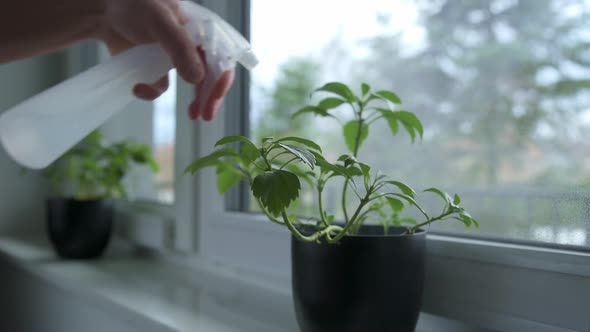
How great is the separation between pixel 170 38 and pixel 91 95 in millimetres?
97

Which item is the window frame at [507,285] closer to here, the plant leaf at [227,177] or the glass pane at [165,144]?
the plant leaf at [227,177]

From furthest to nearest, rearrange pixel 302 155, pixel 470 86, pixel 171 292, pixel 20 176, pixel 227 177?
pixel 470 86 → pixel 20 176 → pixel 171 292 → pixel 227 177 → pixel 302 155

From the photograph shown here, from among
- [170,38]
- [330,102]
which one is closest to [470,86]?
[330,102]

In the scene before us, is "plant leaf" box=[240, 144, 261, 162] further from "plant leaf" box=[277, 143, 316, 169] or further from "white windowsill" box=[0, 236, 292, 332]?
"white windowsill" box=[0, 236, 292, 332]

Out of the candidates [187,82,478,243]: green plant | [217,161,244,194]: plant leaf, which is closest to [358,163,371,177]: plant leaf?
[187,82,478,243]: green plant

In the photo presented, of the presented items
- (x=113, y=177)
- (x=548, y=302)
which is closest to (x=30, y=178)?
(x=113, y=177)

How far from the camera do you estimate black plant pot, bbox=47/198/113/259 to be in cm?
107

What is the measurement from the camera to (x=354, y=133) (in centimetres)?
56

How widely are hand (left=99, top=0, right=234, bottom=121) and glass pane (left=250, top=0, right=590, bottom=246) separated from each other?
8.31 feet

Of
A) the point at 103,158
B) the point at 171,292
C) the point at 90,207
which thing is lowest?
the point at 171,292

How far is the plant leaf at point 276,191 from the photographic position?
0.40 m

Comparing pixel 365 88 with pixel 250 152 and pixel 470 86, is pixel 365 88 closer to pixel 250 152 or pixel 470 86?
pixel 250 152

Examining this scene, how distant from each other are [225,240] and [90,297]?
A: 0.23 metres

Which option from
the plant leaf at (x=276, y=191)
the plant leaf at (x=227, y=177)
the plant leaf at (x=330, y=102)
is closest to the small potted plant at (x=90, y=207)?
the plant leaf at (x=227, y=177)
